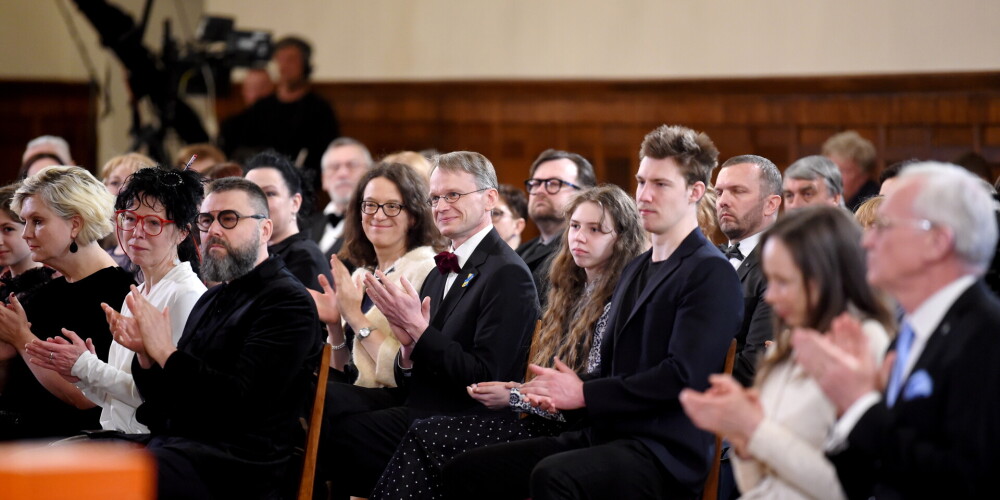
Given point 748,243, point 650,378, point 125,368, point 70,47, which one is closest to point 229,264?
point 125,368

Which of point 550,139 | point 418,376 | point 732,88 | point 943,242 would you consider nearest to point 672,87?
point 732,88

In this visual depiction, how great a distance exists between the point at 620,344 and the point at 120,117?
705 cm

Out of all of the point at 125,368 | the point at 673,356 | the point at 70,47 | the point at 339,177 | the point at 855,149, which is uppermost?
the point at 70,47

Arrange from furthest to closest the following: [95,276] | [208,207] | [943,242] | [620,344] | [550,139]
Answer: [550,139] < [95,276] < [208,207] < [620,344] < [943,242]

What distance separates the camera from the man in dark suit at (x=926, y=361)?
206 cm

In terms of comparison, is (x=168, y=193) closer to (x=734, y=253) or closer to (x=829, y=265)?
(x=734, y=253)

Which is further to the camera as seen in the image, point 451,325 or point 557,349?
point 451,325

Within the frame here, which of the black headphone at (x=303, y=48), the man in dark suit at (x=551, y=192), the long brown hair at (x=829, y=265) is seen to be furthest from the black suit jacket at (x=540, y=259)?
the black headphone at (x=303, y=48)

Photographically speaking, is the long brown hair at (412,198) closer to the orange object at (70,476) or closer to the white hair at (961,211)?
the orange object at (70,476)

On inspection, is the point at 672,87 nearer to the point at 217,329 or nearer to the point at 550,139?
the point at 550,139

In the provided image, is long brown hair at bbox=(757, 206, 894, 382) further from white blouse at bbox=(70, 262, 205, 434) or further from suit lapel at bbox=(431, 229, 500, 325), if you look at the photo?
white blouse at bbox=(70, 262, 205, 434)

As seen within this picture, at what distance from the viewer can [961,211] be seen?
2129 millimetres

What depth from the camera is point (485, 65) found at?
8273 millimetres

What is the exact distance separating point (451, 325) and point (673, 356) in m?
0.97
